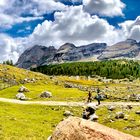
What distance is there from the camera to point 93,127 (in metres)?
22.0

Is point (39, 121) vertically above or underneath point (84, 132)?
underneath

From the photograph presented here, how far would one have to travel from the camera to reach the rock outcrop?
2136 cm

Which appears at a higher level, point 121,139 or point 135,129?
point 121,139

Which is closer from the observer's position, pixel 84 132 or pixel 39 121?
pixel 84 132

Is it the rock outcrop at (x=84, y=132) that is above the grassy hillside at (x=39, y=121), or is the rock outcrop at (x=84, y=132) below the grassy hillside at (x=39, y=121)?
above

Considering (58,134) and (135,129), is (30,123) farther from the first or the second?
(58,134)

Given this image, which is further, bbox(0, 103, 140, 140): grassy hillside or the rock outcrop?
bbox(0, 103, 140, 140): grassy hillside

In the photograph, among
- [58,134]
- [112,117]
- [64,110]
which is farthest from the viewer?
[64,110]

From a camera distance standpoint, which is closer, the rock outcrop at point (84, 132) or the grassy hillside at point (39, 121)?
the rock outcrop at point (84, 132)

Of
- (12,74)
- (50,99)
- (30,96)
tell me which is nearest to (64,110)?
(50,99)

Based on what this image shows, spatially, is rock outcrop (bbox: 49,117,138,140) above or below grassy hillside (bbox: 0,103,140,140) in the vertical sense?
above

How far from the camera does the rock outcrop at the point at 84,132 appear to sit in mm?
21359

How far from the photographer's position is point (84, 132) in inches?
856

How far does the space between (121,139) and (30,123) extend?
32919 millimetres
